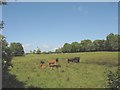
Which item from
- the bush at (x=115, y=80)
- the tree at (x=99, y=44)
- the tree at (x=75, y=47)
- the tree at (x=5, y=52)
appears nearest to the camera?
the bush at (x=115, y=80)

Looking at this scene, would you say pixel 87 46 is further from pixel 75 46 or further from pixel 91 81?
pixel 91 81

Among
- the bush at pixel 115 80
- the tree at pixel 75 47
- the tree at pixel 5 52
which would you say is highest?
the tree at pixel 75 47

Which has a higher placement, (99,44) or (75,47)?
(99,44)

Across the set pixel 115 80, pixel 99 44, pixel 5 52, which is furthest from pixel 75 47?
pixel 115 80

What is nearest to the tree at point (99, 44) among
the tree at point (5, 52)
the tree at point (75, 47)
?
A: the tree at point (75, 47)

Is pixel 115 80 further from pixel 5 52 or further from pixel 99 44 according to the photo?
pixel 99 44

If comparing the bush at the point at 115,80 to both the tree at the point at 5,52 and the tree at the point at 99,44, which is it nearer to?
the tree at the point at 5,52

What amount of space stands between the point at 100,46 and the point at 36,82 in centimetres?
12318

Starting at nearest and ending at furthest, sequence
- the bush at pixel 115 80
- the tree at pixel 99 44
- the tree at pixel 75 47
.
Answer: the bush at pixel 115 80
the tree at pixel 99 44
the tree at pixel 75 47

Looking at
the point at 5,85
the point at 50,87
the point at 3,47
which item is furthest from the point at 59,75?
the point at 3,47

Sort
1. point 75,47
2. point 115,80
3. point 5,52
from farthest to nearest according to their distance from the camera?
1. point 75,47
2. point 5,52
3. point 115,80

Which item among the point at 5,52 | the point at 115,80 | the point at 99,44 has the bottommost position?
the point at 115,80

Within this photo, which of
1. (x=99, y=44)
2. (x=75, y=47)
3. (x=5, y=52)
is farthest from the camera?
(x=75, y=47)

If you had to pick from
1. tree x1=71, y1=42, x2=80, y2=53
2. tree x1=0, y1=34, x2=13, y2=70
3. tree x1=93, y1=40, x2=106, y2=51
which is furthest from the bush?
tree x1=71, y1=42, x2=80, y2=53
